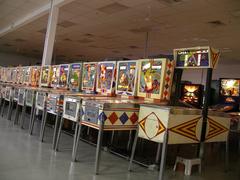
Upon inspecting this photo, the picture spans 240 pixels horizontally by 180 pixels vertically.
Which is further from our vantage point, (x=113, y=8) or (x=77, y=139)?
(x=113, y=8)

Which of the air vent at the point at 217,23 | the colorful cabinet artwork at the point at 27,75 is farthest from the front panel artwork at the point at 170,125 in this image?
the colorful cabinet artwork at the point at 27,75

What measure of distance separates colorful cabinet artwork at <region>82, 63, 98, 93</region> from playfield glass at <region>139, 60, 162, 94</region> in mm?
1263

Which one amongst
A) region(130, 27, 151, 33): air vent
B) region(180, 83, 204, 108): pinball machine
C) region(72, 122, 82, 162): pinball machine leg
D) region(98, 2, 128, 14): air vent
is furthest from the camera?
region(180, 83, 204, 108): pinball machine

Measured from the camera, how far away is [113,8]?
6891 mm

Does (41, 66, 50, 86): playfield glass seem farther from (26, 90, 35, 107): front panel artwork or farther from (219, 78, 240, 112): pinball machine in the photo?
(219, 78, 240, 112): pinball machine

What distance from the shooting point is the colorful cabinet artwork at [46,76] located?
22.0ft

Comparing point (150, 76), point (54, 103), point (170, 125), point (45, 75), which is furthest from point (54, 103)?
point (45, 75)

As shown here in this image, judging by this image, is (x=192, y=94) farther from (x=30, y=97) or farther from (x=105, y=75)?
(x=30, y=97)

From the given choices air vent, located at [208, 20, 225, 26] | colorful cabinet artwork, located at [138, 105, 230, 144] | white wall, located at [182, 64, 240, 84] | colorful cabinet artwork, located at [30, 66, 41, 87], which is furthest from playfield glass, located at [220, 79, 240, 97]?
colorful cabinet artwork, located at [30, 66, 41, 87]

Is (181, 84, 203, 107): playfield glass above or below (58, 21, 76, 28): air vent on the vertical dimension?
below

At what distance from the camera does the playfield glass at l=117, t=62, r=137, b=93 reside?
4125mm

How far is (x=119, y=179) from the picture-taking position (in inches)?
118

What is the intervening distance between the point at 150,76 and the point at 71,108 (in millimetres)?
1246

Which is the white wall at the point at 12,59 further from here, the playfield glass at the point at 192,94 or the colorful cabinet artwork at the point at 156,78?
the colorful cabinet artwork at the point at 156,78
